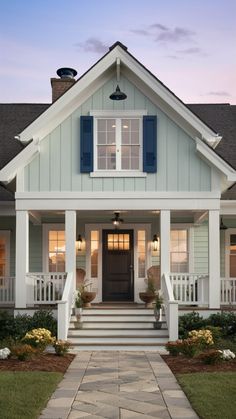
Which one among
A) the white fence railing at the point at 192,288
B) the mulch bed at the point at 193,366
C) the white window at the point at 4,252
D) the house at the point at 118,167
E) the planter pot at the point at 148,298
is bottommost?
the mulch bed at the point at 193,366

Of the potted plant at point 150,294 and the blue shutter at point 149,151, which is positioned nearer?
the blue shutter at point 149,151

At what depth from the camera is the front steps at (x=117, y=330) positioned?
14.8 metres

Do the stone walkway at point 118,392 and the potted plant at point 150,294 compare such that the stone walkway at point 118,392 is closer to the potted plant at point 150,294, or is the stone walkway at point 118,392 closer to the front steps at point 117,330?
the front steps at point 117,330

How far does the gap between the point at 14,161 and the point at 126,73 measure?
3961mm

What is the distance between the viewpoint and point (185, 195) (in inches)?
651

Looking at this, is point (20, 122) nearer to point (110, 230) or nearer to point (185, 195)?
point (110, 230)

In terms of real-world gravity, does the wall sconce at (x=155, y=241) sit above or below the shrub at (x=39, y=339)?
above

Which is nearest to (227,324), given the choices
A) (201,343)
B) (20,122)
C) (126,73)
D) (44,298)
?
(201,343)

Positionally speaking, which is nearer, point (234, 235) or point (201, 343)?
point (201, 343)

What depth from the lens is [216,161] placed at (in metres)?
16.1

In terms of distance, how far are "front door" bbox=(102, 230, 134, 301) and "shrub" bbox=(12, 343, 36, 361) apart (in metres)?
7.98

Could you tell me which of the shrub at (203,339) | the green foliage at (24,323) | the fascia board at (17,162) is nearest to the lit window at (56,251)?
the green foliage at (24,323)

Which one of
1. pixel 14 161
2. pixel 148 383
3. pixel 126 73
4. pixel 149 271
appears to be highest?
pixel 126 73

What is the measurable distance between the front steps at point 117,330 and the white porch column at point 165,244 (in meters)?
1.37
